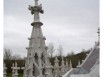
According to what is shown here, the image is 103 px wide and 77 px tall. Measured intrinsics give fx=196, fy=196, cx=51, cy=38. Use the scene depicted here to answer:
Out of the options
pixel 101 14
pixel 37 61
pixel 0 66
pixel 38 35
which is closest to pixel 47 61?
pixel 37 61

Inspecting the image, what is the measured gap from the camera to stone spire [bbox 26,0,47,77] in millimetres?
2336

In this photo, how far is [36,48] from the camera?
237 centimetres

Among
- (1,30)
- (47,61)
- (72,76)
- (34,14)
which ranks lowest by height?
(72,76)

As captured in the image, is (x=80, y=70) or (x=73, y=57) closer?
(x=80, y=70)

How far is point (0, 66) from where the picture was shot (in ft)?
5.52

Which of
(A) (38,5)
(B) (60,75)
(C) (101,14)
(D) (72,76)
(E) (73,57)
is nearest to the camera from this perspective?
(C) (101,14)

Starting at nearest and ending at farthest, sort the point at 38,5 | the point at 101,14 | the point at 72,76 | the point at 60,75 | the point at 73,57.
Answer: the point at 101,14 → the point at 72,76 → the point at 38,5 → the point at 60,75 → the point at 73,57

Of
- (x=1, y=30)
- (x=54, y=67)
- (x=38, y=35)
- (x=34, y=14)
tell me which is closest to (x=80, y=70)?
(x=54, y=67)

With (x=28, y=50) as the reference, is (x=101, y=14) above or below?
above

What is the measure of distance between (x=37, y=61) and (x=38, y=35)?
12.4 inches

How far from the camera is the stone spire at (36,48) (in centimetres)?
234

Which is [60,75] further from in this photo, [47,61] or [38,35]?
[38,35]

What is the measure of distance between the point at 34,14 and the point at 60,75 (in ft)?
2.76

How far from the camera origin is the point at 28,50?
2396 mm
